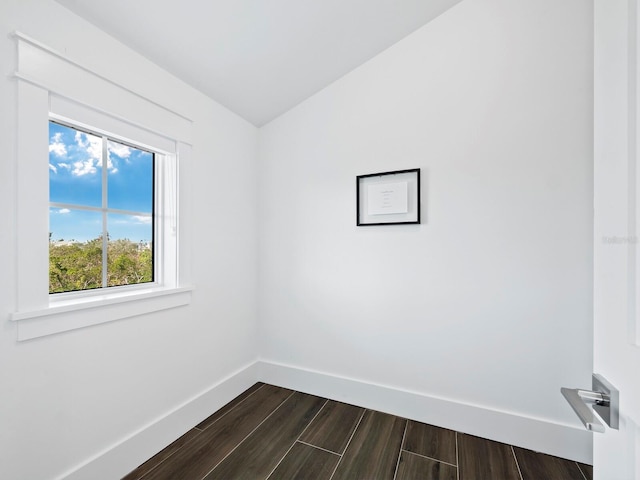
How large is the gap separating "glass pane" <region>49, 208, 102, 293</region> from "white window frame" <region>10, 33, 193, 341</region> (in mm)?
54

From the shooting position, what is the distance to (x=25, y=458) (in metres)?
1.10

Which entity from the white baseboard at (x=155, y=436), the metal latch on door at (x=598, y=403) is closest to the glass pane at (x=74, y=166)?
the white baseboard at (x=155, y=436)

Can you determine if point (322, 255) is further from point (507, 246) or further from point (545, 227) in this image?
point (545, 227)

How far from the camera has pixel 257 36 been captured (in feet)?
5.35

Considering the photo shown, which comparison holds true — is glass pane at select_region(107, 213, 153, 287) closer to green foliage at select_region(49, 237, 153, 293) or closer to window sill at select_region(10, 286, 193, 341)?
green foliage at select_region(49, 237, 153, 293)

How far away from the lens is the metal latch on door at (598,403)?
48cm

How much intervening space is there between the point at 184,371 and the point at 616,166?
2.04 meters

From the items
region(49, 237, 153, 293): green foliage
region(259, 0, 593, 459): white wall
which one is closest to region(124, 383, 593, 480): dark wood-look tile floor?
region(259, 0, 593, 459): white wall

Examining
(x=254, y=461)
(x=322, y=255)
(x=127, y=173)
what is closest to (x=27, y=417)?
(x=254, y=461)

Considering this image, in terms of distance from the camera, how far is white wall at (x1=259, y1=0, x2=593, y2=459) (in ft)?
5.13

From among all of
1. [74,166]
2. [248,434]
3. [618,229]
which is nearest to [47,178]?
[74,166]

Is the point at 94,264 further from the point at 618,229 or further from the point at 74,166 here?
the point at 618,229

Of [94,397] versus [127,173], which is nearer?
[94,397]

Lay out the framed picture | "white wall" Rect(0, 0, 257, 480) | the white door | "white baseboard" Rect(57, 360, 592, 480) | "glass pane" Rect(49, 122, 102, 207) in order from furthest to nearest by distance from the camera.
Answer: the framed picture
"white baseboard" Rect(57, 360, 592, 480)
"glass pane" Rect(49, 122, 102, 207)
"white wall" Rect(0, 0, 257, 480)
the white door
